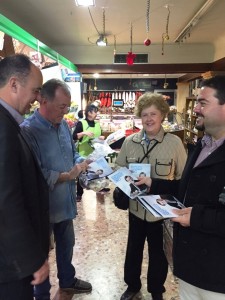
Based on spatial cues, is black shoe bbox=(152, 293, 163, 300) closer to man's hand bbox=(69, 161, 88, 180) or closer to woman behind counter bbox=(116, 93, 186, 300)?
woman behind counter bbox=(116, 93, 186, 300)

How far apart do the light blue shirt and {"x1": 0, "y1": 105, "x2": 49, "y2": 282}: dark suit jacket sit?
0.70 metres

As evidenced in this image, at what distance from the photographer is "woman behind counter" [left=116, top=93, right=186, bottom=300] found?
2041mm

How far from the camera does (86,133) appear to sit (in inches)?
176

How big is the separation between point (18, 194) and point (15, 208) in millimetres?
57

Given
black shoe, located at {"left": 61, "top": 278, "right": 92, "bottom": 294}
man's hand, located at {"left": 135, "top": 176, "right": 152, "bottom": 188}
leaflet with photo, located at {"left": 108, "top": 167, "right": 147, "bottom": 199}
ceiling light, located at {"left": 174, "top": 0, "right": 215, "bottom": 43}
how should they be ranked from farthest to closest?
1. ceiling light, located at {"left": 174, "top": 0, "right": 215, "bottom": 43}
2. black shoe, located at {"left": 61, "top": 278, "right": 92, "bottom": 294}
3. man's hand, located at {"left": 135, "top": 176, "right": 152, "bottom": 188}
4. leaflet with photo, located at {"left": 108, "top": 167, "right": 147, "bottom": 199}

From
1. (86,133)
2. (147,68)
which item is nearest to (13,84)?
(86,133)

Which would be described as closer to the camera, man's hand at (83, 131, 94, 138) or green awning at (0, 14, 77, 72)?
green awning at (0, 14, 77, 72)

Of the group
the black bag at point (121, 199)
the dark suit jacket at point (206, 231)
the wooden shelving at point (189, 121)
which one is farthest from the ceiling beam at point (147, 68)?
the dark suit jacket at point (206, 231)

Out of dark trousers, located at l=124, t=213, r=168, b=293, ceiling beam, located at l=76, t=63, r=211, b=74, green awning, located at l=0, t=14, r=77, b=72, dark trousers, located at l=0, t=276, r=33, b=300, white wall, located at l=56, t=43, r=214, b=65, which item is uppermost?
white wall, located at l=56, t=43, r=214, b=65

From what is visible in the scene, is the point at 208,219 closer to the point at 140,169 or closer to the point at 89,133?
the point at 140,169

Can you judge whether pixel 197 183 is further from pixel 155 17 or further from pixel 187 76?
pixel 187 76

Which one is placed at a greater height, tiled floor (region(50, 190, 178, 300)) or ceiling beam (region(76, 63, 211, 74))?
ceiling beam (region(76, 63, 211, 74))

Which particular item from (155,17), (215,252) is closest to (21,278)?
(215,252)

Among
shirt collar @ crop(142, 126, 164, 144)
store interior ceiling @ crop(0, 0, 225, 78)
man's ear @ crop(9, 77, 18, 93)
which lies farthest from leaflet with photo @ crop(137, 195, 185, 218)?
store interior ceiling @ crop(0, 0, 225, 78)
